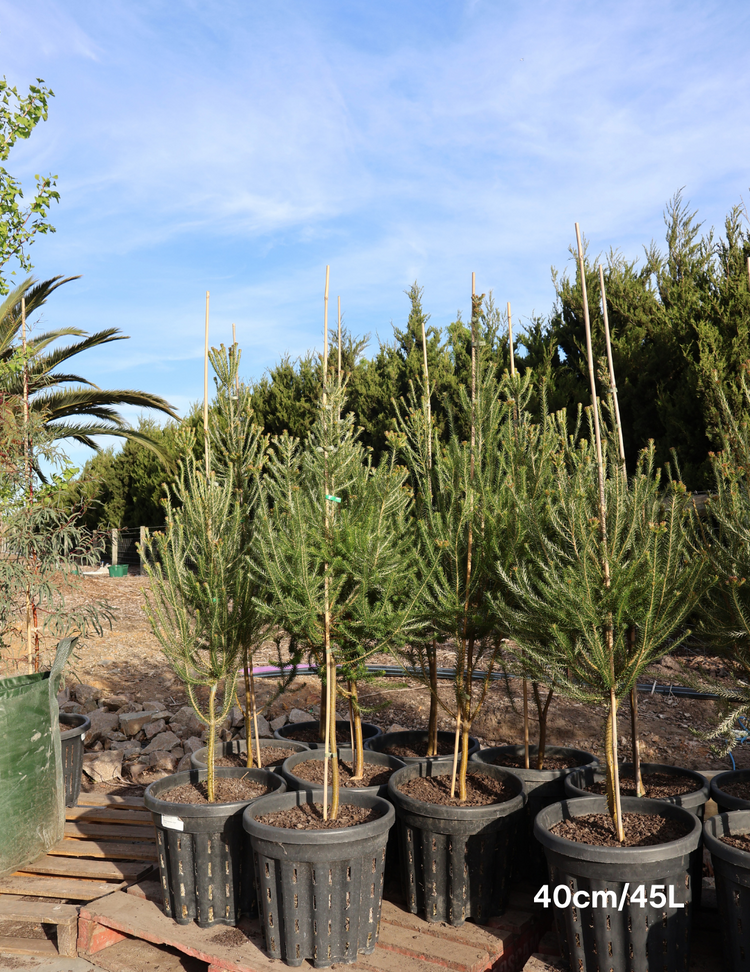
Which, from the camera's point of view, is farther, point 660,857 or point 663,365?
point 663,365

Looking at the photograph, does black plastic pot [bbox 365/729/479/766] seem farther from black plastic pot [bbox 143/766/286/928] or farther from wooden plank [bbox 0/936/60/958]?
wooden plank [bbox 0/936/60/958]

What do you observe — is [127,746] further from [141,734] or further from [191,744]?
[191,744]

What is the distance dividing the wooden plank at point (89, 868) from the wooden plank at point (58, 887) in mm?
45

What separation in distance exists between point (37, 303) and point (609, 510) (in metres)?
9.73

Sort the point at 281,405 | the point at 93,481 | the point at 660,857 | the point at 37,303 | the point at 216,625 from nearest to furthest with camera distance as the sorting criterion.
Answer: the point at 660,857 → the point at 216,625 → the point at 93,481 → the point at 37,303 → the point at 281,405

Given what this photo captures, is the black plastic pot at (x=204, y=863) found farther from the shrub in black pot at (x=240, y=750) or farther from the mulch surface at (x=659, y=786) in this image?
the mulch surface at (x=659, y=786)

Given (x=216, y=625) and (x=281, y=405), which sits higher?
(x=281, y=405)

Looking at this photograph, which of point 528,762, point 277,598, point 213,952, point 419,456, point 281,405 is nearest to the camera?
point 213,952

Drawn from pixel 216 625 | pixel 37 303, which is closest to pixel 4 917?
pixel 216 625

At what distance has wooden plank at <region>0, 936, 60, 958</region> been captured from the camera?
296cm

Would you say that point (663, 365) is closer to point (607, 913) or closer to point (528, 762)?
point (528, 762)

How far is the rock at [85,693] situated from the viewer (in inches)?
257

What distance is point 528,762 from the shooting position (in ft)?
11.5

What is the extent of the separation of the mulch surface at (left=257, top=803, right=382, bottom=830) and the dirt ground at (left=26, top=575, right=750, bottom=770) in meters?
0.96
